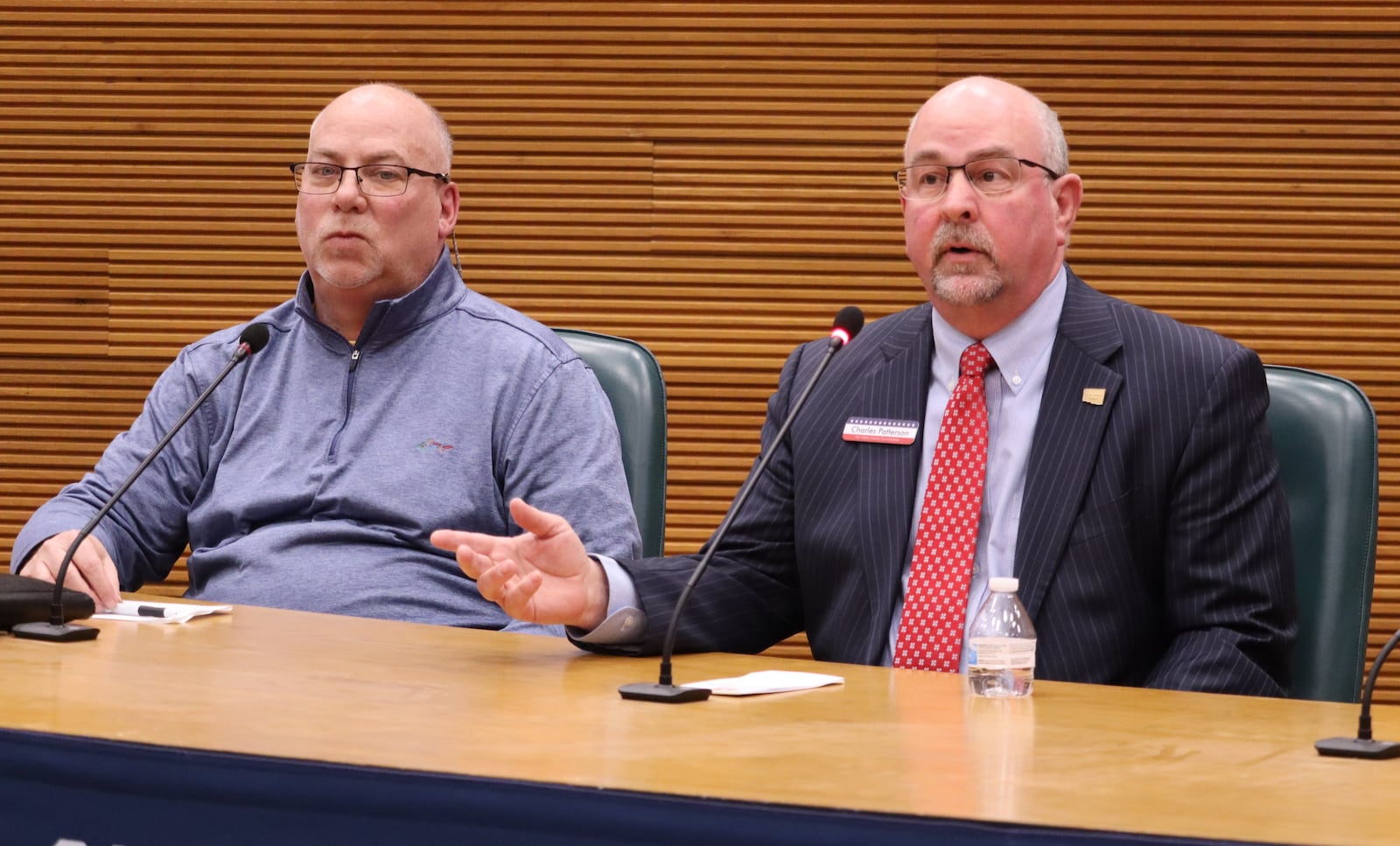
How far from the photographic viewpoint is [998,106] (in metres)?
2.29

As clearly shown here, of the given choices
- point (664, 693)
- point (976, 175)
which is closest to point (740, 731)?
point (664, 693)

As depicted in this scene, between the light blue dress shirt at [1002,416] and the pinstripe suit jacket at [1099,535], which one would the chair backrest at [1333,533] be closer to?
the pinstripe suit jacket at [1099,535]

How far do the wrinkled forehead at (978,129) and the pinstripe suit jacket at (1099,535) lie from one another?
24cm

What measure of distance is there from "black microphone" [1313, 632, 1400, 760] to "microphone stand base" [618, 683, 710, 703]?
1.92 feet

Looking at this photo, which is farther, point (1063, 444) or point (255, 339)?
point (255, 339)

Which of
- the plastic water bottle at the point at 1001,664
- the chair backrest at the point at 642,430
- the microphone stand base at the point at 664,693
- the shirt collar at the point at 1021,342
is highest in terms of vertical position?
the shirt collar at the point at 1021,342

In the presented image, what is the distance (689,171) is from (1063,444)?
6.34ft

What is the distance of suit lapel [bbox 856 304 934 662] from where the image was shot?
2.15 m

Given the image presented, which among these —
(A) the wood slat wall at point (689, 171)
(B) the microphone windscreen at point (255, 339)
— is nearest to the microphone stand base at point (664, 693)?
(B) the microphone windscreen at point (255, 339)

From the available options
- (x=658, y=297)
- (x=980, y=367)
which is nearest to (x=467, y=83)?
(x=658, y=297)

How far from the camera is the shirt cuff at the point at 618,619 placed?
73.9 inches

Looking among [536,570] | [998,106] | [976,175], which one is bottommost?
[536,570]

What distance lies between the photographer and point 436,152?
9.43 ft

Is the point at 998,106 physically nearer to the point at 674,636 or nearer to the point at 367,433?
the point at 674,636
